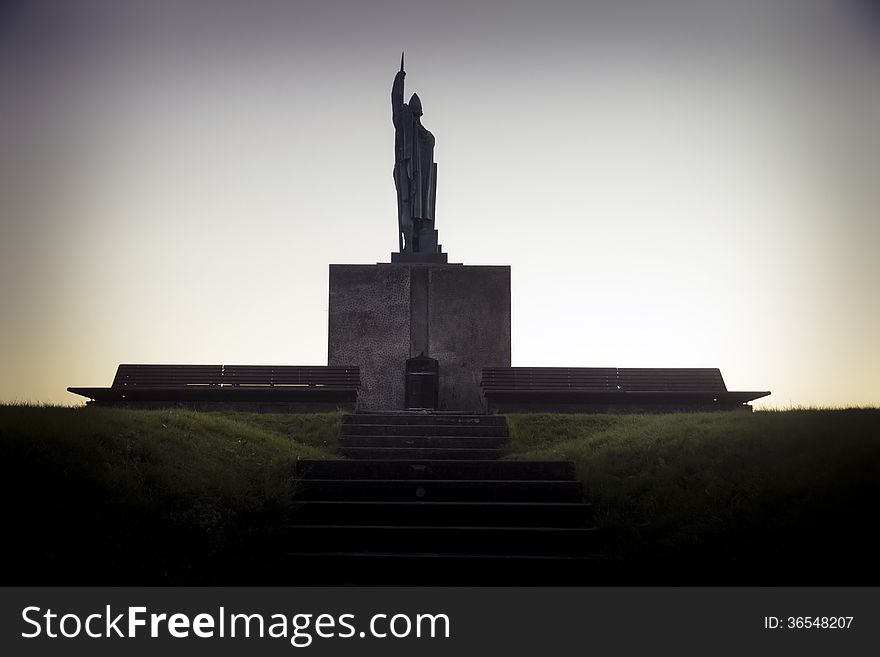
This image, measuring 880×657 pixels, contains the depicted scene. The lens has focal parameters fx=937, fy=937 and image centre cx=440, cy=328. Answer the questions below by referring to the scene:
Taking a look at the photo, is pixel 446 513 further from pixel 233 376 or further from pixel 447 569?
pixel 233 376

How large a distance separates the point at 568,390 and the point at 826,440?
8.79 m

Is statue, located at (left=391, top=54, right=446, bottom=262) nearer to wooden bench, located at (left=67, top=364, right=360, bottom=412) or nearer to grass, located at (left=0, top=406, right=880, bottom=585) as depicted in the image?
wooden bench, located at (left=67, top=364, right=360, bottom=412)

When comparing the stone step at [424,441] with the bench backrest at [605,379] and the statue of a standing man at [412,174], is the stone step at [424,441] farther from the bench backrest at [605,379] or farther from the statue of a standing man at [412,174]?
the statue of a standing man at [412,174]

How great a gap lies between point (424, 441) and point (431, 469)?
361 cm

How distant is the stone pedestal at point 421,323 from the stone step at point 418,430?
575 centimetres

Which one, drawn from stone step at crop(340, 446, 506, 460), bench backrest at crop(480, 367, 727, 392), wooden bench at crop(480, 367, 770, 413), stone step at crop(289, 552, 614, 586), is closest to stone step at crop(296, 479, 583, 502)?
stone step at crop(289, 552, 614, 586)

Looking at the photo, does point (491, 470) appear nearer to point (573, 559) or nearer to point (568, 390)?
point (573, 559)

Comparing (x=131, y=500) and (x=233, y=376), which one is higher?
(x=233, y=376)

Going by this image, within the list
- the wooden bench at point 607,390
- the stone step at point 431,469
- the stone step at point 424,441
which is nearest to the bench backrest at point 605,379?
the wooden bench at point 607,390

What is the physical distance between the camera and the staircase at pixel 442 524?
8.98m

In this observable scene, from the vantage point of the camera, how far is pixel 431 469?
438 inches

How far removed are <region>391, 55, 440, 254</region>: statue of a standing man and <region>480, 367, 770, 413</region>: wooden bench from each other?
4743 mm

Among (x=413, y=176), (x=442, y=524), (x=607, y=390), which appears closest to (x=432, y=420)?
(x=607, y=390)

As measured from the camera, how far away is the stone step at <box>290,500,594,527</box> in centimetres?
1000
